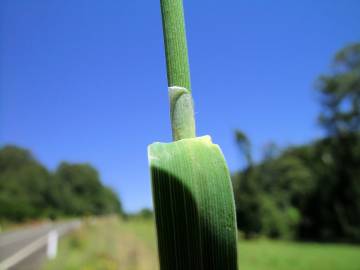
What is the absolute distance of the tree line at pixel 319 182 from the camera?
2077 centimetres

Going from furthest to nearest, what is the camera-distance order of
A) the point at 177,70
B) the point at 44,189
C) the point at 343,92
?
the point at 44,189 → the point at 343,92 → the point at 177,70

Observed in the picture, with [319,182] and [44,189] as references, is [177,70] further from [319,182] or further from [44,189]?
[44,189]

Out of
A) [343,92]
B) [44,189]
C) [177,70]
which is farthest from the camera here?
[44,189]

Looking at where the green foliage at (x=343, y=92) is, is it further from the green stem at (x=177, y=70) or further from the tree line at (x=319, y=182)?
the green stem at (x=177, y=70)

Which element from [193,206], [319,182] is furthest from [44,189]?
[193,206]

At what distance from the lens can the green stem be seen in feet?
1.10

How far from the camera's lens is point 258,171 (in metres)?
26.1

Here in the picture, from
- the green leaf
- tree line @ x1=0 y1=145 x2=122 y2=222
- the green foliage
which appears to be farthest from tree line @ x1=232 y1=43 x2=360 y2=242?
tree line @ x1=0 y1=145 x2=122 y2=222

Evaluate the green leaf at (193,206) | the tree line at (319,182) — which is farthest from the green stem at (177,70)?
the tree line at (319,182)

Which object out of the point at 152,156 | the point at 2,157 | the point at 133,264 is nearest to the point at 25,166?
the point at 2,157

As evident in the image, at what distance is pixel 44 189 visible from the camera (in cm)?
4672

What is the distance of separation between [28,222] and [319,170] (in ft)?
89.0

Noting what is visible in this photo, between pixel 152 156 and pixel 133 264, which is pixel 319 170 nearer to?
pixel 133 264

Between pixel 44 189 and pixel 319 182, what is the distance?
35.1 m
